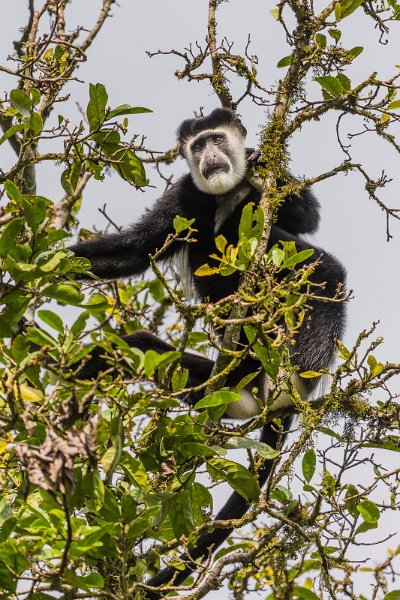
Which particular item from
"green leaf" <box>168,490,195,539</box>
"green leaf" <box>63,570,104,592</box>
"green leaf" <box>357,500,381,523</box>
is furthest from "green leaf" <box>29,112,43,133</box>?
"green leaf" <box>357,500,381,523</box>

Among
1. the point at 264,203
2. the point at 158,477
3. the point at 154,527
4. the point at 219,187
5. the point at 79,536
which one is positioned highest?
the point at 219,187

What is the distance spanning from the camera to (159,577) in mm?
3449

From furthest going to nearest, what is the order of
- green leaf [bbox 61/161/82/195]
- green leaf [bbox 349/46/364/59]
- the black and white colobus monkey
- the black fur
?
1. the black fur
2. the black and white colobus monkey
3. green leaf [bbox 61/161/82/195]
4. green leaf [bbox 349/46/364/59]

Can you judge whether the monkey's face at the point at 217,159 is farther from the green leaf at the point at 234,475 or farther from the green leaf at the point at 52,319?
the green leaf at the point at 52,319

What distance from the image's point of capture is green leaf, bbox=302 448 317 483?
3150 millimetres

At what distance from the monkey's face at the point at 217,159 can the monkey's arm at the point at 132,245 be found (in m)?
0.22

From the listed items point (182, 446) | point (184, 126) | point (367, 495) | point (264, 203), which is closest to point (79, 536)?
point (182, 446)

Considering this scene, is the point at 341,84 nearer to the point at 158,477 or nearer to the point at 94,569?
the point at 158,477

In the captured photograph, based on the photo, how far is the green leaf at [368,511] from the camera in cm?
308

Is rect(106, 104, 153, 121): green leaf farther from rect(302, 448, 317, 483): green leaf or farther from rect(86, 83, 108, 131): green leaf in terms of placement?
rect(302, 448, 317, 483): green leaf

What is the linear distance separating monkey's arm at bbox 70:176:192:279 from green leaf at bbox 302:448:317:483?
1.89 m

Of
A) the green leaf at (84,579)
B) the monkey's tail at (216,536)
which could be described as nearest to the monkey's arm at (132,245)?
Result: the monkey's tail at (216,536)

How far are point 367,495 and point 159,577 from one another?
91cm

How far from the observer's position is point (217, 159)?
484cm
